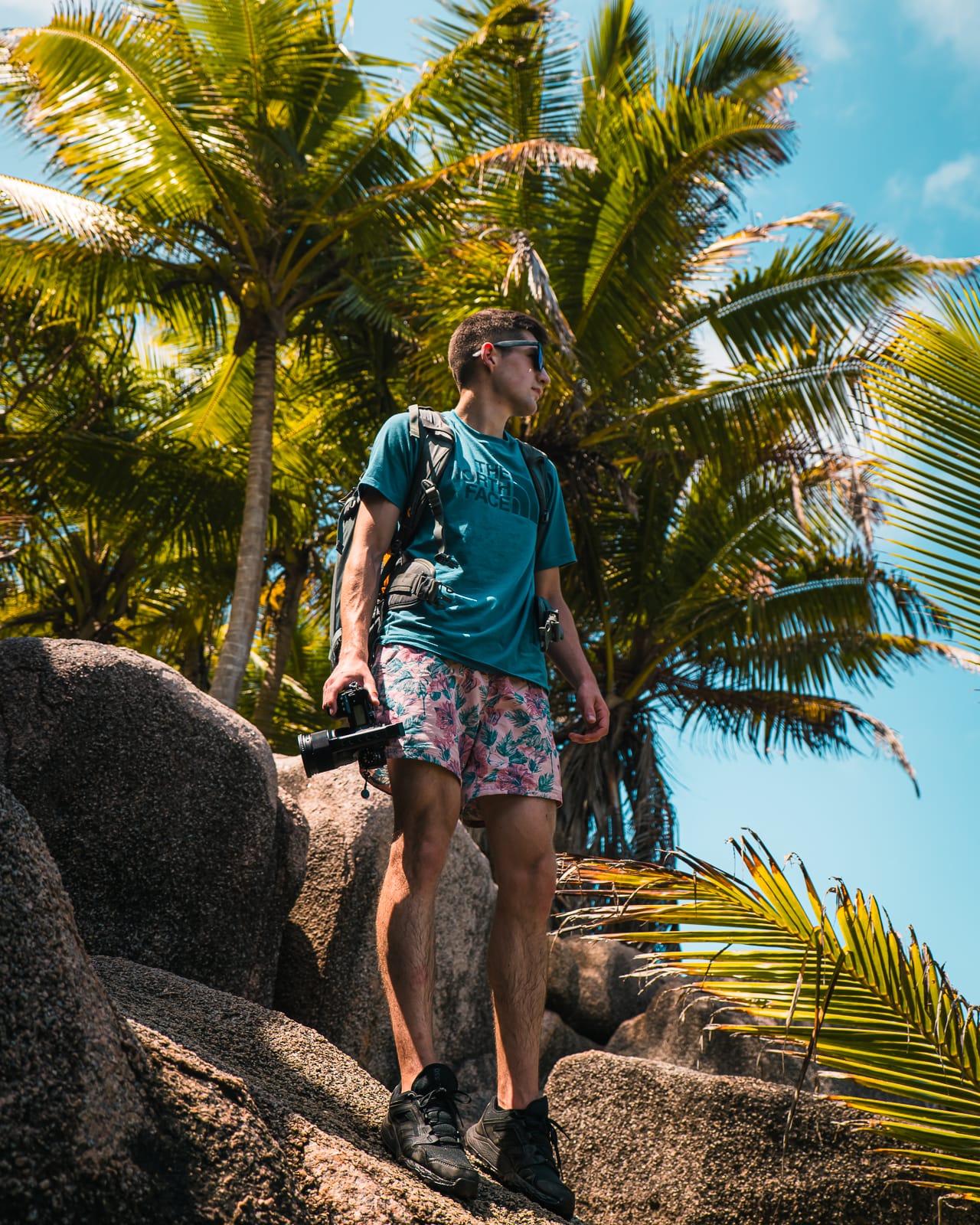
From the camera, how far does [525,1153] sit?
260 cm

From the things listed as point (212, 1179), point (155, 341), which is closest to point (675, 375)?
point (155, 341)

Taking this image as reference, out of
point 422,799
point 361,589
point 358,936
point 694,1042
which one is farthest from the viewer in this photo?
point 694,1042

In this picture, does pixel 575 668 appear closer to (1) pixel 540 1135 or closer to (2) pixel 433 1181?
(1) pixel 540 1135

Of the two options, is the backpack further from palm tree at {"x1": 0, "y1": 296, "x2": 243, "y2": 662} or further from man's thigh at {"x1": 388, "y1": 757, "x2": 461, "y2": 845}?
palm tree at {"x1": 0, "y1": 296, "x2": 243, "y2": 662}

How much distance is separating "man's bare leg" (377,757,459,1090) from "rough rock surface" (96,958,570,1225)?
10.2 inches

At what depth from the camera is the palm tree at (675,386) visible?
427 inches

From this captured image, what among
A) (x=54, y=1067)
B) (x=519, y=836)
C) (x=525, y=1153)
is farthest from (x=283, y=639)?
(x=54, y=1067)

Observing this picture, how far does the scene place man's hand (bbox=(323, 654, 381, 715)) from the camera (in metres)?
2.65

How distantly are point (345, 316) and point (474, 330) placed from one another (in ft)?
32.0

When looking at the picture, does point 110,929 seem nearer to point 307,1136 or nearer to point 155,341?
point 307,1136

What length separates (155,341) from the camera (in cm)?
1747

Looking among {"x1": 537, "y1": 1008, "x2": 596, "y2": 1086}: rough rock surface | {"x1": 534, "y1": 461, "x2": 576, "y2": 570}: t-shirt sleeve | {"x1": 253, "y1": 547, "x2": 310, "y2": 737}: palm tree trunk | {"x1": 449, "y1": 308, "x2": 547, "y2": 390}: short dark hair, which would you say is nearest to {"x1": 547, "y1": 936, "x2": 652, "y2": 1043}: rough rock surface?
{"x1": 537, "y1": 1008, "x2": 596, "y2": 1086}: rough rock surface

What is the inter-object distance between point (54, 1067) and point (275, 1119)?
0.68 m

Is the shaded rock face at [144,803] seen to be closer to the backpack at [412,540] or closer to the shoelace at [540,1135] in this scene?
the backpack at [412,540]
